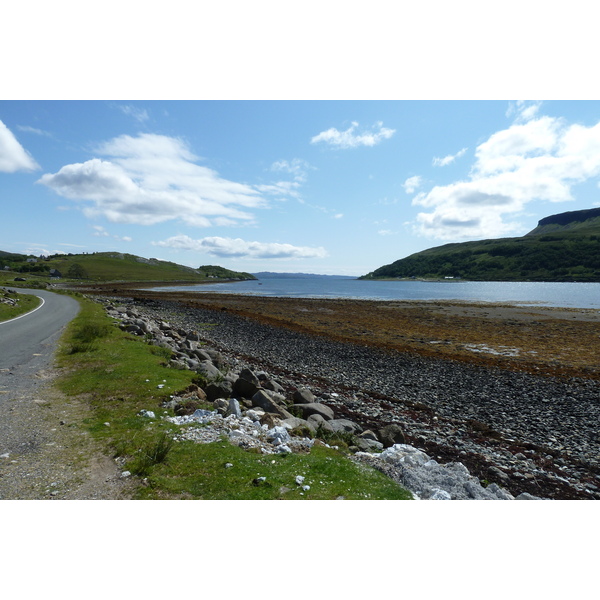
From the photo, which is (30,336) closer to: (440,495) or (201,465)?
(201,465)

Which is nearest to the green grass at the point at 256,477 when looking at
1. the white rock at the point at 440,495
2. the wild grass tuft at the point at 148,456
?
the wild grass tuft at the point at 148,456

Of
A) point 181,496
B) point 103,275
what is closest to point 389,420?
point 181,496

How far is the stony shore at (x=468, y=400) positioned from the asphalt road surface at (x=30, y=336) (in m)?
10.4

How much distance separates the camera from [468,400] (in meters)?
16.7

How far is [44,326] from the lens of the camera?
25.2m

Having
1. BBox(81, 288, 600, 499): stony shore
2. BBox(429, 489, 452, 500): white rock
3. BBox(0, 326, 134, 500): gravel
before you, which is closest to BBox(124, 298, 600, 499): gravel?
BBox(81, 288, 600, 499): stony shore

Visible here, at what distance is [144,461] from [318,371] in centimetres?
1559

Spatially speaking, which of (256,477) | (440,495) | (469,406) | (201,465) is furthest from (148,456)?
(469,406)

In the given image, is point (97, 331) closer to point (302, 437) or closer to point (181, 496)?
point (302, 437)

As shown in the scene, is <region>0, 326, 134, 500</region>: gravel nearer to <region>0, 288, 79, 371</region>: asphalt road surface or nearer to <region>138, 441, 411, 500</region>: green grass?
<region>138, 441, 411, 500</region>: green grass

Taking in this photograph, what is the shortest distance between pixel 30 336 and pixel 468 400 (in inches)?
996

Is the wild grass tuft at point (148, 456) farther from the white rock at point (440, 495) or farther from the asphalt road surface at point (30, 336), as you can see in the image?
the asphalt road surface at point (30, 336)

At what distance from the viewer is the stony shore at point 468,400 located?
10.2m

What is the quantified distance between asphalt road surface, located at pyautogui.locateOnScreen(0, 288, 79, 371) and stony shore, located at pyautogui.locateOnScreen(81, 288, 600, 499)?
10.4 metres
